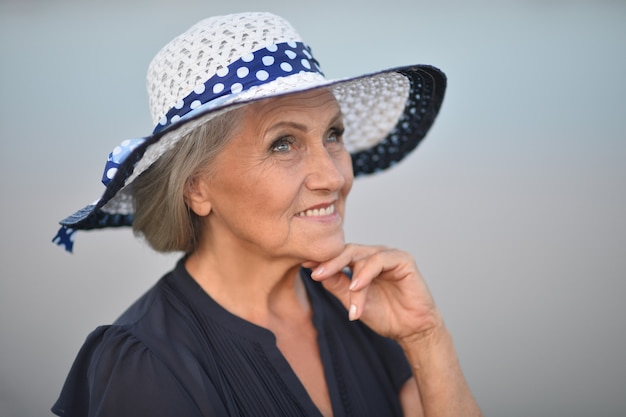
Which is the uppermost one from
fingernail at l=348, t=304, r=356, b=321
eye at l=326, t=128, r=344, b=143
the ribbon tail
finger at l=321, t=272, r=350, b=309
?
eye at l=326, t=128, r=344, b=143

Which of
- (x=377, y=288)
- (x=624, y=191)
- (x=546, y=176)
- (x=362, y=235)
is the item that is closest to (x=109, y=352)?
(x=377, y=288)

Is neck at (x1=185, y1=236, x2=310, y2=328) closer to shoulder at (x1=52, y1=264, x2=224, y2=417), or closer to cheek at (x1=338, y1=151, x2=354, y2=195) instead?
shoulder at (x1=52, y1=264, x2=224, y2=417)

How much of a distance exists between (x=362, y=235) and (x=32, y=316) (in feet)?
6.48

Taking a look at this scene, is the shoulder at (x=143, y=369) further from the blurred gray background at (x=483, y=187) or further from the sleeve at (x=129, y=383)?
the blurred gray background at (x=483, y=187)

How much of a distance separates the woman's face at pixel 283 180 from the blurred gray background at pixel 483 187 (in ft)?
6.00

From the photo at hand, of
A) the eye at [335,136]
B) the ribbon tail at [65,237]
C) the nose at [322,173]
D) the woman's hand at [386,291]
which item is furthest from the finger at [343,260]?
the ribbon tail at [65,237]

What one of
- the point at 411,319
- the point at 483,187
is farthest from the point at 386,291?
the point at 483,187

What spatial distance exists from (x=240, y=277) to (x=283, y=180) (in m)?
0.39

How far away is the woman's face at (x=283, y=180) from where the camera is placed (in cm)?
165

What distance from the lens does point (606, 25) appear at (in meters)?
3.63

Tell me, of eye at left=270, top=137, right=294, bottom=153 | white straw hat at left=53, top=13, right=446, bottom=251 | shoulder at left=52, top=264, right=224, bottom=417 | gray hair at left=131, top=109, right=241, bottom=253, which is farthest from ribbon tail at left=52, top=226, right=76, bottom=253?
eye at left=270, top=137, right=294, bottom=153

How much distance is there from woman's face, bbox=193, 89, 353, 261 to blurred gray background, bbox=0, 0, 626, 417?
6.00 feet

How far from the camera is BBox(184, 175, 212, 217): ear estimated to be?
1.75m

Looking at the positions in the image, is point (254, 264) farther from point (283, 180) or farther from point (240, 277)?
point (283, 180)
